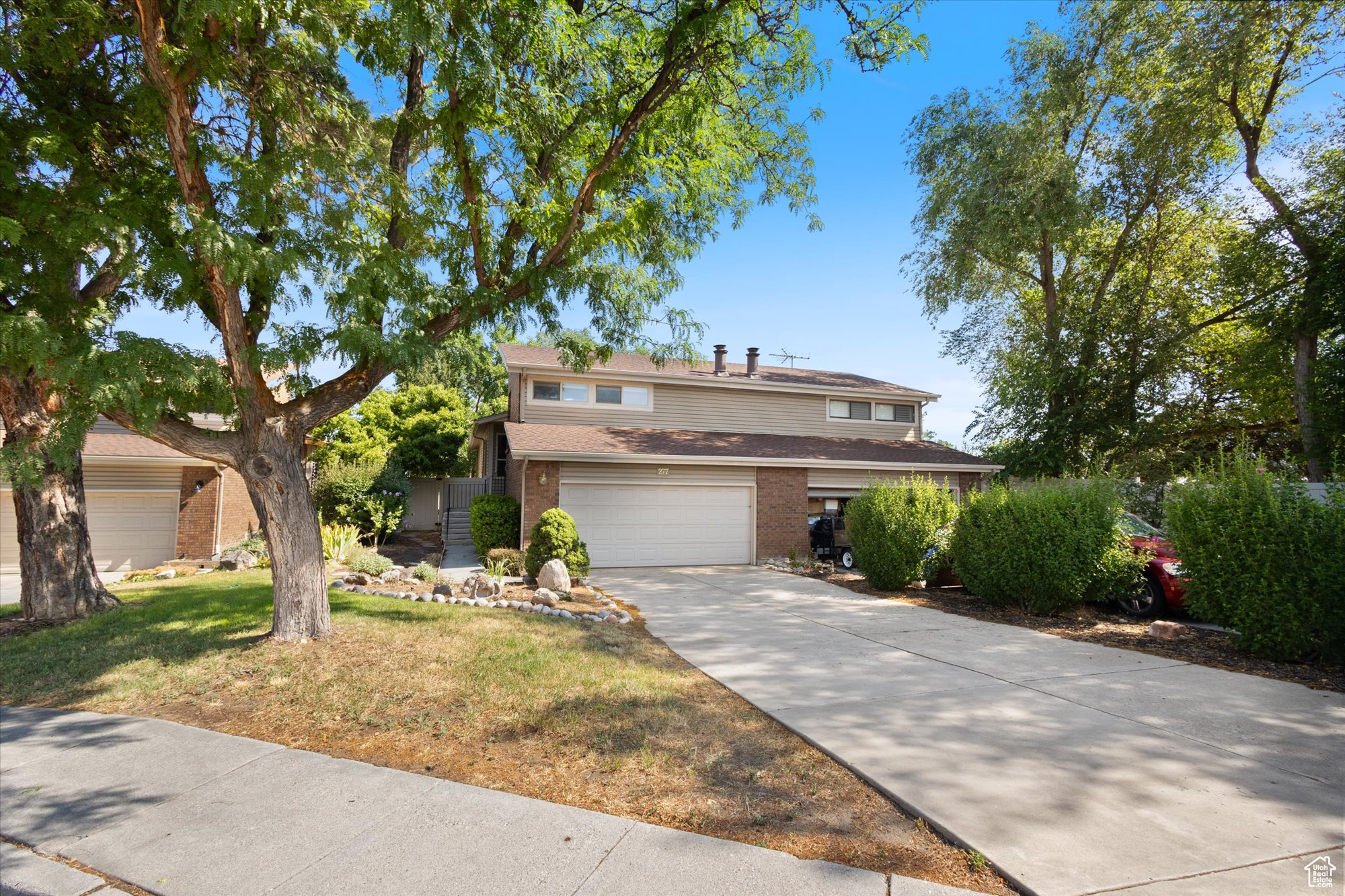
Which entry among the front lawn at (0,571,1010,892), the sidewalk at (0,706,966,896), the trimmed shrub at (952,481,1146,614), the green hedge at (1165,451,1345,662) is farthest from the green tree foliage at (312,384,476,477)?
the green hedge at (1165,451,1345,662)

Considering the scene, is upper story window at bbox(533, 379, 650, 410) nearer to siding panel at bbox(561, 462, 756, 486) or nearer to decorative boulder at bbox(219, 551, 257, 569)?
siding panel at bbox(561, 462, 756, 486)

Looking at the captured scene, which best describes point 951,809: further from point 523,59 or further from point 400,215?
point 523,59

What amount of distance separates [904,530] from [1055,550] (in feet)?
8.72

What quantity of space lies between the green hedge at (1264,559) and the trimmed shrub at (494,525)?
11845 millimetres

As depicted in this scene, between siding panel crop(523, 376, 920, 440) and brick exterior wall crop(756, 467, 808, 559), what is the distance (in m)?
2.76

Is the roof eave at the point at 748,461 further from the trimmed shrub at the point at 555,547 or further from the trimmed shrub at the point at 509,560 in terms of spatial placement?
the trimmed shrub at the point at 555,547

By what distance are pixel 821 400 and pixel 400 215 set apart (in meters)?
14.7

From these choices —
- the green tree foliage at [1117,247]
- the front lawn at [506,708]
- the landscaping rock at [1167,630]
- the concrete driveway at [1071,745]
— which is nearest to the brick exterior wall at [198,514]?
the front lawn at [506,708]

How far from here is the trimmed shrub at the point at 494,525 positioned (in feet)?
48.0

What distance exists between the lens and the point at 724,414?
18484mm

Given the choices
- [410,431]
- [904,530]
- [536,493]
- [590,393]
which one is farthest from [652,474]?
[410,431]

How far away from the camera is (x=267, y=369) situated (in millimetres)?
6016

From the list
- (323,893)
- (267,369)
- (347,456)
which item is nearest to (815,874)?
(323,893)

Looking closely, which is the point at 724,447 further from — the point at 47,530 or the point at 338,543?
the point at 47,530
